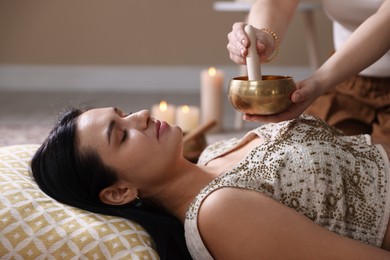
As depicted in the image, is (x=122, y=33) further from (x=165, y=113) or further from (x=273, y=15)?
(x=273, y=15)

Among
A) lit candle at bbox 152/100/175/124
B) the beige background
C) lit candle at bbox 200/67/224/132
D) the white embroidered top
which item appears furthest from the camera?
the beige background

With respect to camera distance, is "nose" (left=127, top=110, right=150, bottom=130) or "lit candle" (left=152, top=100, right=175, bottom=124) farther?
"lit candle" (left=152, top=100, right=175, bottom=124)

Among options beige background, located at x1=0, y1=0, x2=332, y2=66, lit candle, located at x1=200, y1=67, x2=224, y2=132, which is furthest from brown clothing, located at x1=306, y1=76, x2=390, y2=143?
beige background, located at x1=0, y1=0, x2=332, y2=66

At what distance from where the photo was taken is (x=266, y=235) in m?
1.43

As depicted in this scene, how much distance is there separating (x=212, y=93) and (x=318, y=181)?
7.96 ft

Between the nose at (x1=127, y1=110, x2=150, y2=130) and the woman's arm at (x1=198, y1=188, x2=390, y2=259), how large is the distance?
281 mm

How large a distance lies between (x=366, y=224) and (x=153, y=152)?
51 cm

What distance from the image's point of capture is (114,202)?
5.43 feet

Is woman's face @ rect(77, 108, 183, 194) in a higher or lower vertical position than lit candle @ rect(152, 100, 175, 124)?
higher

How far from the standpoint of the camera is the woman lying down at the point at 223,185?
145 cm

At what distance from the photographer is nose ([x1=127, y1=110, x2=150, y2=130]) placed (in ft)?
5.42

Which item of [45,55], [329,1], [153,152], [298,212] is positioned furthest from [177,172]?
[45,55]

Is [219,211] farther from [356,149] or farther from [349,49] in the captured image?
[349,49]

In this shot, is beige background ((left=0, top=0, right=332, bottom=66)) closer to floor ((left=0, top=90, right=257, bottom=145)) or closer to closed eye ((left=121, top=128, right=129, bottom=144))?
floor ((left=0, top=90, right=257, bottom=145))
